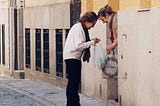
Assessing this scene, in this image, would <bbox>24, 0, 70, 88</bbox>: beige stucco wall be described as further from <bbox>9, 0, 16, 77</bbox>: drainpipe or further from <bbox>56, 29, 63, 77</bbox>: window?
<bbox>9, 0, 16, 77</bbox>: drainpipe

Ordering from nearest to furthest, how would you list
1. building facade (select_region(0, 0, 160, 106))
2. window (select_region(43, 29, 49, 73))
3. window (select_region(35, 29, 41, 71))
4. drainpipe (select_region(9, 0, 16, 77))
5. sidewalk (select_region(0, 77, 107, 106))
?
building facade (select_region(0, 0, 160, 106)) < sidewalk (select_region(0, 77, 107, 106)) < window (select_region(43, 29, 49, 73)) < window (select_region(35, 29, 41, 71)) < drainpipe (select_region(9, 0, 16, 77))

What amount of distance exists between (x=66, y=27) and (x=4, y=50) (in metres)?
7.67

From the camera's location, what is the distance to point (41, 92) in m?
16.7

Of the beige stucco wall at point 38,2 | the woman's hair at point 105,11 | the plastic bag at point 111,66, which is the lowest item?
the plastic bag at point 111,66

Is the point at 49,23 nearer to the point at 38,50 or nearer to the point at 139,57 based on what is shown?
the point at 38,50

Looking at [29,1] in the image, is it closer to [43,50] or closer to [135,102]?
[43,50]

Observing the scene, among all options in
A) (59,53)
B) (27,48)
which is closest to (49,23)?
(59,53)

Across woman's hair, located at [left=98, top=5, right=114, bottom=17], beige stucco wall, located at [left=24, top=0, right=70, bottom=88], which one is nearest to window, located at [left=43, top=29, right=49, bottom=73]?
beige stucco wall, located at [left=24, top=0, right=70, bottom=88]

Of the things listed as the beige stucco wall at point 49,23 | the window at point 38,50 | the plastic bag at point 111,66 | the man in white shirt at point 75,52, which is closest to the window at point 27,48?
the beige stucco wall at point 49,23

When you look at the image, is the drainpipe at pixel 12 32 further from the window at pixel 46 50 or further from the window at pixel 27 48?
the window at pixel 46 50

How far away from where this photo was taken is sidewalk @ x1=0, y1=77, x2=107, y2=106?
14.1m

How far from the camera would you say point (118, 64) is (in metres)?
12.4

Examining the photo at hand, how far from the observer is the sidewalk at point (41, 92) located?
46.1 feet

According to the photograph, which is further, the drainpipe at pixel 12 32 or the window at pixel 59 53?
the drainpipe at pixel 12 32
